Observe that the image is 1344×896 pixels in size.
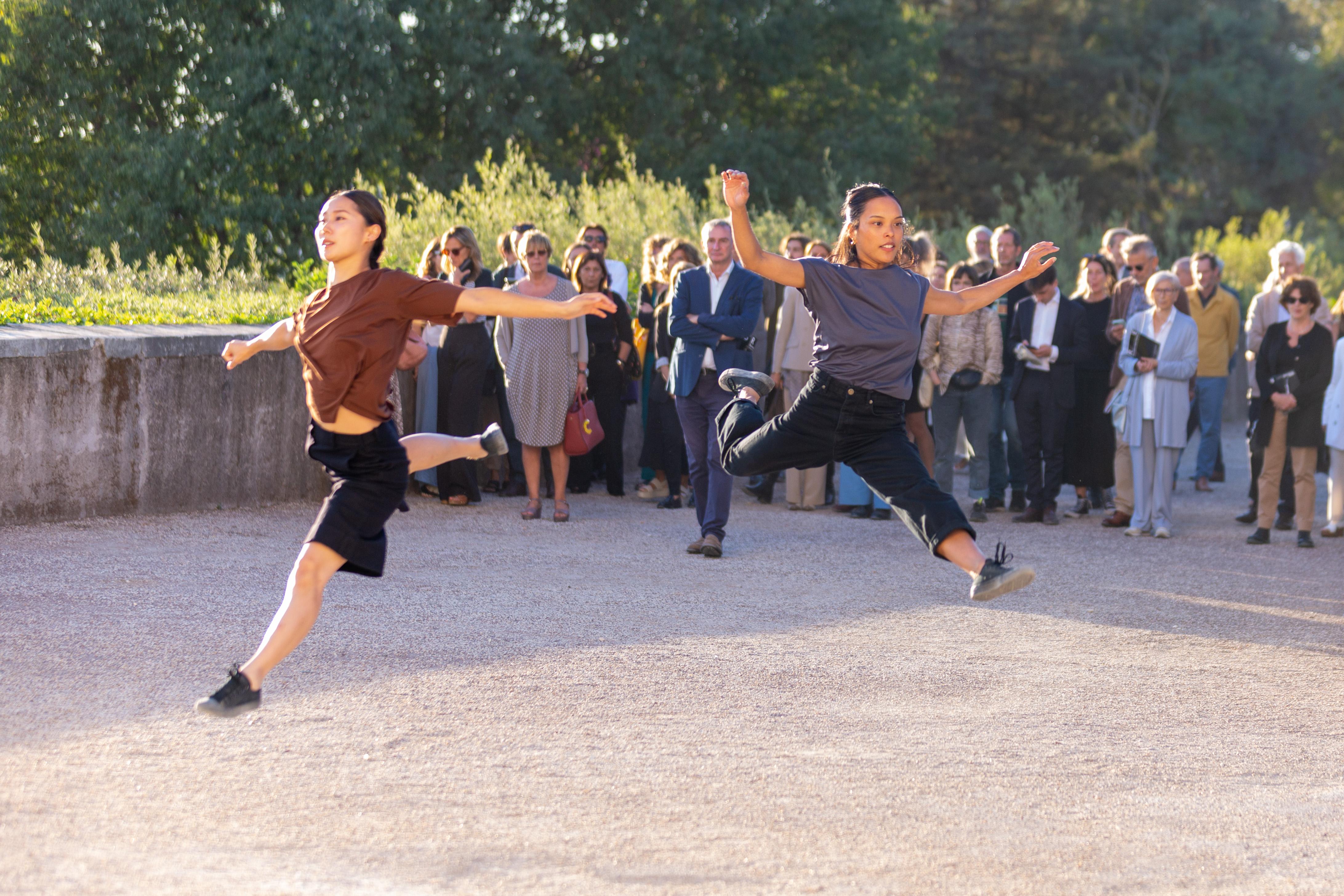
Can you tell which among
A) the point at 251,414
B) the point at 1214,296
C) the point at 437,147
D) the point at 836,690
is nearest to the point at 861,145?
the point at 437,147

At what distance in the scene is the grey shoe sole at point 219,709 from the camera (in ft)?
16.7

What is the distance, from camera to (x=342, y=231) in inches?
211

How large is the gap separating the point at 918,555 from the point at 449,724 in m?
5.26

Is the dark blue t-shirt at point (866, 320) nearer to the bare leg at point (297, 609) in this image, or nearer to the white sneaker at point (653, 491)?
the bare leg at point (297, 609)

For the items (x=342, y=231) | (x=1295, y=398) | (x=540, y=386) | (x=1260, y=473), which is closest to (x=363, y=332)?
(x=342, y=231)

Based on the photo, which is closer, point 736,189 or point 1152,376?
point 736,189

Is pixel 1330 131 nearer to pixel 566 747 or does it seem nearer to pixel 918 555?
pixel 918 555

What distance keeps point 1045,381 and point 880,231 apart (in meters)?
6.27

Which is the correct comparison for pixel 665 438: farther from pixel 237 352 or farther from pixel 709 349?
Result: pixel 237 352

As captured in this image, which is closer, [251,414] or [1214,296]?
[251,414]

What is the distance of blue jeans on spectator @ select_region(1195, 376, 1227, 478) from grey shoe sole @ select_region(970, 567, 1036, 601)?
382 inches

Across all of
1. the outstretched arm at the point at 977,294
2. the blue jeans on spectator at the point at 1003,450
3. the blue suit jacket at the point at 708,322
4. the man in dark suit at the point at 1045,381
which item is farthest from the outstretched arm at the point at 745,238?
the blue jeans on spectator at the point at 1003,450

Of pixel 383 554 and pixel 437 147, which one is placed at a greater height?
pixel 437 147

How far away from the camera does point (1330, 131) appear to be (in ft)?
173
